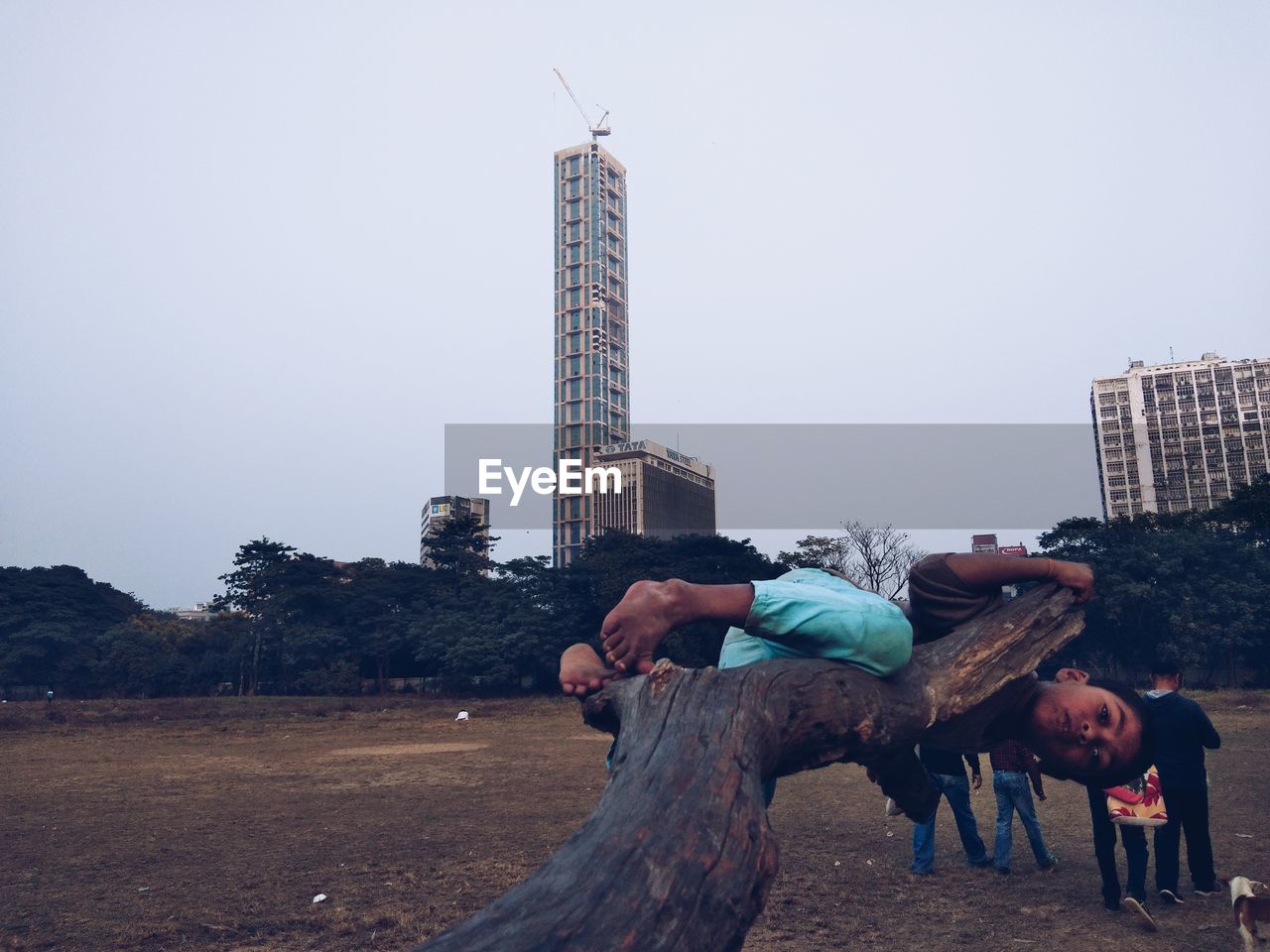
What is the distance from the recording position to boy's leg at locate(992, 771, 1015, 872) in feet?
23.0

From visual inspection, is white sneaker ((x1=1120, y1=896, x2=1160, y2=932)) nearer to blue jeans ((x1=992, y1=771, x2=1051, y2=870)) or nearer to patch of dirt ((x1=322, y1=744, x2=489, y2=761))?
blue jeans ((x1=992, y1=771, x2=1051, y2=870))

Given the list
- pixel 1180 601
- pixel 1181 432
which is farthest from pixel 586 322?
pixel 1180 601

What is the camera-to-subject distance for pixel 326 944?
5.48 m

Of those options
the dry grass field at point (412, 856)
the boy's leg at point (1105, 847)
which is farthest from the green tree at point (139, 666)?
the boy's leg at point (1105, 847)

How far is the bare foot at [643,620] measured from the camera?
2064mm

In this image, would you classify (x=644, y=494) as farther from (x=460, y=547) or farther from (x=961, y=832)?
(x=961, y=832)

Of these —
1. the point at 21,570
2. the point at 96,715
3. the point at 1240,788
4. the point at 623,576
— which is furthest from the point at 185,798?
the point at 21,570

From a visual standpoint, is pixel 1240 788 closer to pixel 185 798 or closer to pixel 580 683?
pixel 580 683

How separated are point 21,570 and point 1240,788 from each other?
179 feet

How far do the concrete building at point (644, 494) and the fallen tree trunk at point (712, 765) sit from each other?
79620 mm

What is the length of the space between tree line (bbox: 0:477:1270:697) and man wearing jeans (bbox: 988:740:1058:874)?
2346 cm

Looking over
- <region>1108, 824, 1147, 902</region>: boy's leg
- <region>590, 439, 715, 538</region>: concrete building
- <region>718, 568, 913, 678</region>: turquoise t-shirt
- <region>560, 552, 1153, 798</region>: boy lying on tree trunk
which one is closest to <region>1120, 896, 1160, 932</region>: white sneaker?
<region>1108, 824, 1147, 902</region>: boy's leg

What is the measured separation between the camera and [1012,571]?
2447 mm

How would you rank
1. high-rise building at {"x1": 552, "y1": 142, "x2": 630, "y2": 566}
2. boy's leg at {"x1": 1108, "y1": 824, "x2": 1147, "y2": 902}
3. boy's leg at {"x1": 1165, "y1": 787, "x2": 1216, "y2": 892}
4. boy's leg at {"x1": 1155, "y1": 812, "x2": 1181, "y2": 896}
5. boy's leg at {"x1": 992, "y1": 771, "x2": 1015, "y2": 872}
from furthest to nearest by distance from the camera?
1. high-rise building at {"x1": 552, "y1": 142, "x2": 630, "y2": 566}
2. boy's leg at {"x1": 992, "y1": 771, "x2": 1015, "y2": 872}
3. boy's leg at {"x1": 1155, "y1": 812, "x2": 1181, "y2": 896}
4. boy's leg at {"x1": 1108, "y1": 824, "x2": 1147, "y2": 902}
5. boy's leg at {"x1": 1165, "y1": 787, "x2": 1216, "y2": 892}
